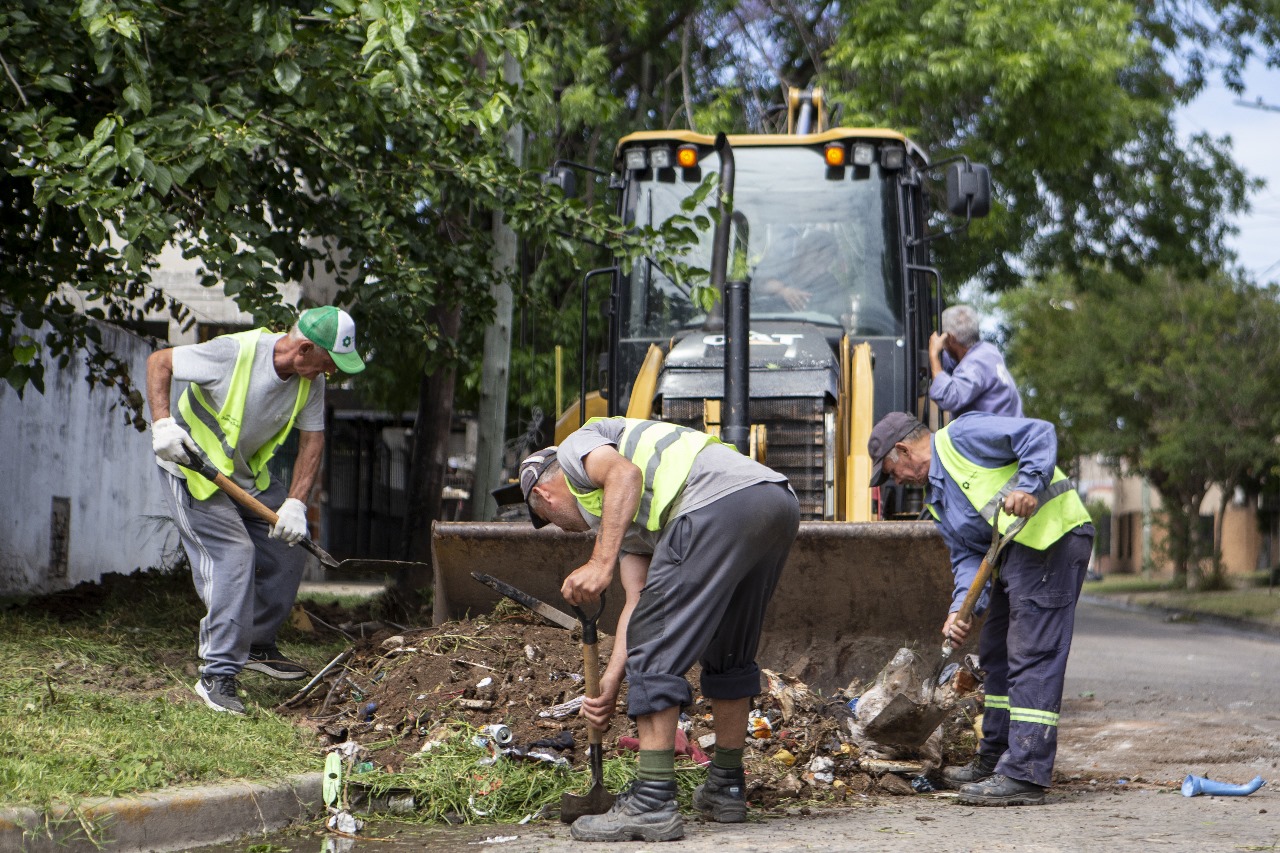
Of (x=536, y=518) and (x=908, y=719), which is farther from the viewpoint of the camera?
(x=908, y=719)

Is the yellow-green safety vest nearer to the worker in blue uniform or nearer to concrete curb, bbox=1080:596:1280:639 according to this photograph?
the worker in blue uniform

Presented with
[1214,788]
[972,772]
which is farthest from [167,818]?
[1214,788]

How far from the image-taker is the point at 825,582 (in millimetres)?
6566

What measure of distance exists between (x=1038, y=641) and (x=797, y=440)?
2.16 meters

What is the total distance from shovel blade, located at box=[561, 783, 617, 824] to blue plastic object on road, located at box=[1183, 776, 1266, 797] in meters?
2.19

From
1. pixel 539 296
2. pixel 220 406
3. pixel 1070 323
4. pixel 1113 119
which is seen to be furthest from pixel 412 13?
pixel 1070 323

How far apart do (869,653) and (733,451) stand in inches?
83.7

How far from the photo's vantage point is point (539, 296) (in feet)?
38.8

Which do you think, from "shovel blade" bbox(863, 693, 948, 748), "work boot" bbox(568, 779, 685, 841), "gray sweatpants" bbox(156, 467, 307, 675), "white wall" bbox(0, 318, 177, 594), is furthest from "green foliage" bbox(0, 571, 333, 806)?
"white wall" bbox(0, 318, 177, 594)

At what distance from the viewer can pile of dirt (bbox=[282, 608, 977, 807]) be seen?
5.60 m

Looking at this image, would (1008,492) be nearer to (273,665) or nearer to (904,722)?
(904,722)

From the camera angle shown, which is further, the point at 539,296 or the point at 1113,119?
the point at 1113,119

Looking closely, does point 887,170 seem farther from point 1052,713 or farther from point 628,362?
point 1052,713

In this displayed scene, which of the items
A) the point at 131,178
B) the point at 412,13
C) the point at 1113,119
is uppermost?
the point at 1113,119
